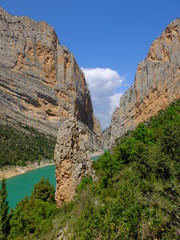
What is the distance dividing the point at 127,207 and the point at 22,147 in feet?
140

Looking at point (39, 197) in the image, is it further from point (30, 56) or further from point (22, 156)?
point (30, 56)

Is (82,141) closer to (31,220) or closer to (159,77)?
(31,220)

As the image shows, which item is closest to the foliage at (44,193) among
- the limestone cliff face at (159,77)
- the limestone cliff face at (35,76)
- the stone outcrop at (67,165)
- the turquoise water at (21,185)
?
the stone outcrop at (67,165)

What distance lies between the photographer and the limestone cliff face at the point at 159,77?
1768 inches

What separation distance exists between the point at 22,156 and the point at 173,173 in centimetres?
3922

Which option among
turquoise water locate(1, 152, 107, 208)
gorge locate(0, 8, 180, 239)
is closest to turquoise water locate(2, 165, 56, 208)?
turquoise water locate(1, 152, 107, 208)

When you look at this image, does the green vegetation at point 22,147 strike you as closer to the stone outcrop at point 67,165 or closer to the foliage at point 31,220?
the foliage at point 31,220

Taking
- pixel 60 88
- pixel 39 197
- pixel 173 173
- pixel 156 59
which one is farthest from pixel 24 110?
pixel 173 173

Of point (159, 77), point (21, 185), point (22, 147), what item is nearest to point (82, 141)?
point (21, 185)

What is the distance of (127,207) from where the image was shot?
562cm

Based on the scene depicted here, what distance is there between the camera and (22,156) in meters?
41.2

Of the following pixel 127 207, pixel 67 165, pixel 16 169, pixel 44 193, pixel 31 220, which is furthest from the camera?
pixel 16 169

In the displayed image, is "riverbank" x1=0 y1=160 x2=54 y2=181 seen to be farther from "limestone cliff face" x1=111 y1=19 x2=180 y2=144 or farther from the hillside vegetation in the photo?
"limestone cliff face" x1=111 y1=19 x2=180 y2=144

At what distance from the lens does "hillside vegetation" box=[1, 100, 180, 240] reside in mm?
4809
